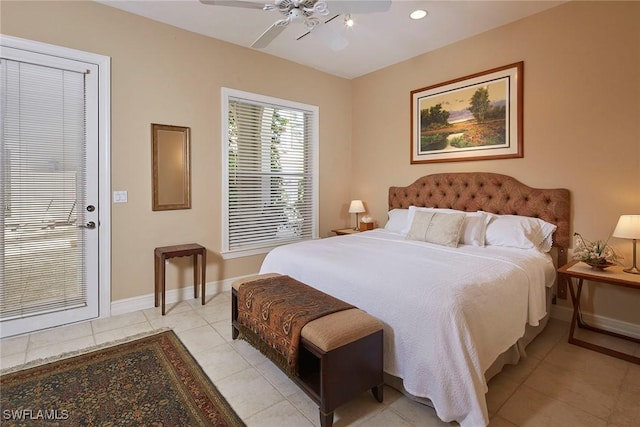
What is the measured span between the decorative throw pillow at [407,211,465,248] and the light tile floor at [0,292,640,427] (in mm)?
1066

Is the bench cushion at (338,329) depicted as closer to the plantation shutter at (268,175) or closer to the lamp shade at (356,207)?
the plantation shutter at (268,175)

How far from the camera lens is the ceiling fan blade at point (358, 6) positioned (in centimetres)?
203

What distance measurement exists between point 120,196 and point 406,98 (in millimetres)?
3562

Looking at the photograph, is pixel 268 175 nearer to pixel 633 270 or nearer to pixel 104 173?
pixel 104 173

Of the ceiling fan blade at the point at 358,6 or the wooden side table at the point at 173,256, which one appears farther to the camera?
the wooden side table at the point at 173,256

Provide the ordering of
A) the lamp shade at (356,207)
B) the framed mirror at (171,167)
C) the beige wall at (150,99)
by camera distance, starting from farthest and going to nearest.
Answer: the lamp shade at (356,207) < the framed mirror at (171,167) < the beige wall at (150,99)

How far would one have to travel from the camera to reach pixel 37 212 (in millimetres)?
2695

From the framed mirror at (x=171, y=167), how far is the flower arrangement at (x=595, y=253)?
3738 millimetres

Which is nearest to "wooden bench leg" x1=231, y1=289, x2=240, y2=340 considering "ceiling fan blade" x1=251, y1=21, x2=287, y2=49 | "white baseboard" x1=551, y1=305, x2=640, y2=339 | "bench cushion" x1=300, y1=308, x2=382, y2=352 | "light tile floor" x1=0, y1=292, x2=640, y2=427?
"light tile floor" x1=0, y1=292, x2=640, y2=427

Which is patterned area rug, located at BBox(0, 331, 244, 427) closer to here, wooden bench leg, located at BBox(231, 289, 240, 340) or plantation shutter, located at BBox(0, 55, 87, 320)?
wooden bench leg, located at BBox(231, 289, 240, 340)

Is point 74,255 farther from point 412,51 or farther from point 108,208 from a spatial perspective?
point 412,51

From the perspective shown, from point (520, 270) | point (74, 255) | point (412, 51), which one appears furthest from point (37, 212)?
point (412, 51)

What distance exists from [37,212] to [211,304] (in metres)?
1.74

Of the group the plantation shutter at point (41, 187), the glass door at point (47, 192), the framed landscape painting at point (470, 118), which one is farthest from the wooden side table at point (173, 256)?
the framed landscape painting at point (470, 118)
